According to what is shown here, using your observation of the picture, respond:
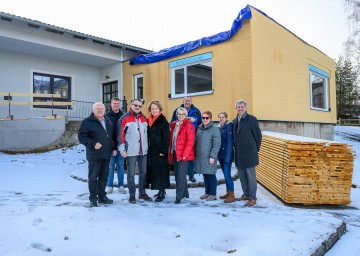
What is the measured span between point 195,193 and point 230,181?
78 centimetres

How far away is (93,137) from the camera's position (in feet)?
13.7

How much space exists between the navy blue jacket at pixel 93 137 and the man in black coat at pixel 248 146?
83.8 inches

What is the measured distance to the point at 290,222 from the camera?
3613 mm

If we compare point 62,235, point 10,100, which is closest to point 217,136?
point 62,235

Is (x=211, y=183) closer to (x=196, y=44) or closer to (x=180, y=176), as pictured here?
(x=180, y=176)

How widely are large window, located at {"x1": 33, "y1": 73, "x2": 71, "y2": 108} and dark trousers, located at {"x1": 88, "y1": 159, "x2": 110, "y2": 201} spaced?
8.91 m

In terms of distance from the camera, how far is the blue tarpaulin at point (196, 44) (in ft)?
26.9

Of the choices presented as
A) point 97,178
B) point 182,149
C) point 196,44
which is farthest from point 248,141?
point 196,44

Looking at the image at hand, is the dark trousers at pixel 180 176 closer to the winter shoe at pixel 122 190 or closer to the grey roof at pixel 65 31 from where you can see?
the winter shoe at pixel 122 190

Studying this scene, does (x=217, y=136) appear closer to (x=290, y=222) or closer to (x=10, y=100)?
(x=290, y=222)

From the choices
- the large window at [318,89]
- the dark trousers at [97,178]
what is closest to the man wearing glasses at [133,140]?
the dark trousers at [97,178]

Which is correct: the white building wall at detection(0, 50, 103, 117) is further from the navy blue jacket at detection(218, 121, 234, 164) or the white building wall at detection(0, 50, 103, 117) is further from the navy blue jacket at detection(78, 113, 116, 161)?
the navy blue jacket at detection(218, 121, 234, 164)

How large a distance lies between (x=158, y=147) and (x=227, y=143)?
3.93 feet

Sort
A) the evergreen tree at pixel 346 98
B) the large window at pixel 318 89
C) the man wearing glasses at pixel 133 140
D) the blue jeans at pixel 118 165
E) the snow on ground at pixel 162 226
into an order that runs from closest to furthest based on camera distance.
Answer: the snow on ground at pixel 162 226
the man wearing glasses at pixel 133 140
the blue jeans at pixel 118 165
the large window at pixel 318 89
the evergreen tree at pixel 346 98
